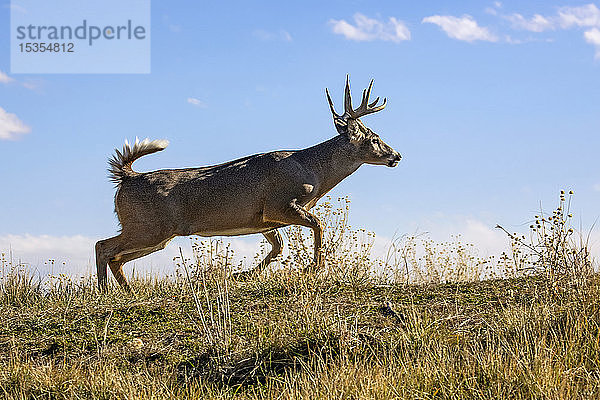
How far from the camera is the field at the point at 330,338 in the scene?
6172mm

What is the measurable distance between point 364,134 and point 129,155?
132 inches

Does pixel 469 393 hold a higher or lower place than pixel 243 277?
lower

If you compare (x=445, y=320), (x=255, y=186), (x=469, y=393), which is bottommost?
(x=469, y=393)

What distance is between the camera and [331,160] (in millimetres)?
11008

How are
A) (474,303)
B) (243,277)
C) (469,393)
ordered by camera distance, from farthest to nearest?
1. (243,277)
2. (474,303)
3. (469,393)

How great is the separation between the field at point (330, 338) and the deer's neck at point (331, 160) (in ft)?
5.27

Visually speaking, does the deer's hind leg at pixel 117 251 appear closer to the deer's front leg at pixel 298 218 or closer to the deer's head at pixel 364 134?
the deer's front leg at pixel 298 218

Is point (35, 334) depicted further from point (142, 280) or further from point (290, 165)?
point (290, 165)

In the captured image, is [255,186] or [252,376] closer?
[252,376]

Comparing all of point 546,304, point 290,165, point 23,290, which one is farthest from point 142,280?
point 546,304

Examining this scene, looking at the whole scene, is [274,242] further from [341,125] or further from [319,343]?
[319,343]

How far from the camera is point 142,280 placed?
11.0m

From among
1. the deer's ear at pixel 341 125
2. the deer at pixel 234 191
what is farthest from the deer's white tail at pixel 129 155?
the deer's ear at pixel 341 125

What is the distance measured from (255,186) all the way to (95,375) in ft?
14.1
